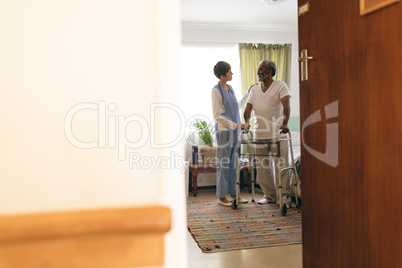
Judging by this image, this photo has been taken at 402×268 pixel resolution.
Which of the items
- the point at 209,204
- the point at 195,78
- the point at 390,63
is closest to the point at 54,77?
the point at 390,63

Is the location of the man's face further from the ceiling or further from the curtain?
the curtain

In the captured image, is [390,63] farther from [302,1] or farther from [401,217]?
[302,1]

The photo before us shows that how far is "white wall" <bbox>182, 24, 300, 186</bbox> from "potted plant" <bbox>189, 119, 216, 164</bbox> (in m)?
0.43

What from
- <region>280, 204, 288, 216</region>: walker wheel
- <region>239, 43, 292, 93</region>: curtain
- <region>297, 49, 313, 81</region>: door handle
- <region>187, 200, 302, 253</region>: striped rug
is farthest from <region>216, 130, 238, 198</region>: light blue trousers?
<region>297, 49, 313, 81</region>: door handle

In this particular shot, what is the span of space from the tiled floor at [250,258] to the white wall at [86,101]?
72.1 inches

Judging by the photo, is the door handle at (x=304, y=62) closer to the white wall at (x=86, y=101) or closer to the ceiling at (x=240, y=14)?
the white wall at (x=86, y=101)

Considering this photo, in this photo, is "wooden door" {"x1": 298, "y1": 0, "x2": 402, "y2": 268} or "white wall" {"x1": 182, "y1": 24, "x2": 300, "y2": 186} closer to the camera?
"wooden door" {"x1": 298, "y1": 0, "x2": 402, "y2": 268}

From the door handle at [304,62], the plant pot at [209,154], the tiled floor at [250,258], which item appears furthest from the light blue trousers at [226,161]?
the door handle at [304,62]

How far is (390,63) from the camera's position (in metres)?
1.35

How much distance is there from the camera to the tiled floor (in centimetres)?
234

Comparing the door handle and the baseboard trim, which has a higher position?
the door handle

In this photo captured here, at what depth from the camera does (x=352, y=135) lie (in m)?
1.56

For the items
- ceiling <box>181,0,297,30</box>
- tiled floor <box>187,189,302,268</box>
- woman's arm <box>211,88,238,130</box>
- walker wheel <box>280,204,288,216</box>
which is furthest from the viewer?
ceiling <box>181,0,297,30</box>

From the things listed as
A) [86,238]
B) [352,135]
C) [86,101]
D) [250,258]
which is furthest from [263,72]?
[86,238]
